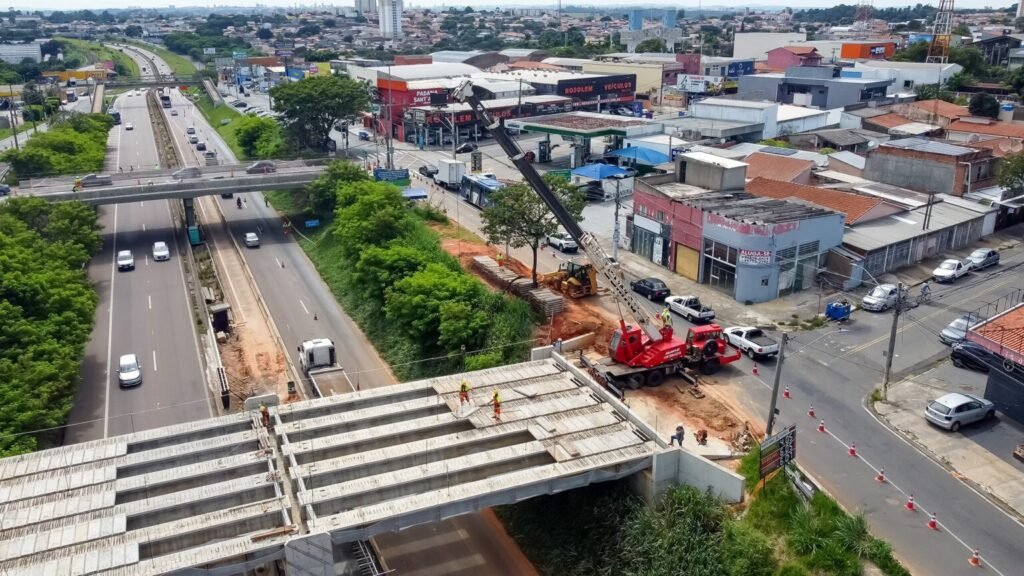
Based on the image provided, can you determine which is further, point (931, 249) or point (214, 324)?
point (931, 249)

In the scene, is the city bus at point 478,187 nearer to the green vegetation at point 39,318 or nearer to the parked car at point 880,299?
the green vegetation at point 39,318

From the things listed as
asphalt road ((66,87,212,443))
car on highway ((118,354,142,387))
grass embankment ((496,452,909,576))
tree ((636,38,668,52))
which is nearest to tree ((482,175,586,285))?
asphalt road ((66,87,212,443))

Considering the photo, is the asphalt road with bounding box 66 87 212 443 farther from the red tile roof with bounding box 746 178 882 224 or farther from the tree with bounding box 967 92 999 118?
the tree with bounding box 967 92 999 118

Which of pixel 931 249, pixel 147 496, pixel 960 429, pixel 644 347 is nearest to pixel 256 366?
pixel 147 496

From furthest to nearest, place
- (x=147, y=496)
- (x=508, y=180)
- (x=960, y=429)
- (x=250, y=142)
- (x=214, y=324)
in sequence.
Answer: (x=250, y=142) < (x=508, y=180) < (x=214, y=324) < (x=960, y=429) < (x=147, y=496)

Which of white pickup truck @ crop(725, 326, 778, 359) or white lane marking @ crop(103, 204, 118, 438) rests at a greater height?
white pickup truck @ crop(725, 326, 778, 359)

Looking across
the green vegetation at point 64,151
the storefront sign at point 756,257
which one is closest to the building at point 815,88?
the storefront sign at point 756,257

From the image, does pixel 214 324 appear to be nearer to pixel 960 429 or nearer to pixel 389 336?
pixel 389 336
